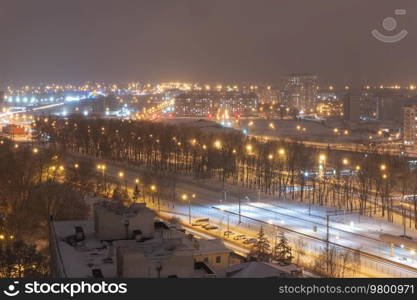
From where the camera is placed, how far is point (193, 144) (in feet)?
66.4

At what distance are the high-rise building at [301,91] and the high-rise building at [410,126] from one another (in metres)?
29.2

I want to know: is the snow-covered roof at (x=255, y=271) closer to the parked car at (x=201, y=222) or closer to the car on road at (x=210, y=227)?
the car on road at (x=210, y=227)

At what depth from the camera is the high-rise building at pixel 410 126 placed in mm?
26766

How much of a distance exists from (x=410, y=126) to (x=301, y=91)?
3333 cm

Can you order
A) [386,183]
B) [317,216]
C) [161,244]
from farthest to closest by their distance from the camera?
[386,183], [317,216], [161,244]

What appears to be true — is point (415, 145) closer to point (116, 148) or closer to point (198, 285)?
point (116, 148)

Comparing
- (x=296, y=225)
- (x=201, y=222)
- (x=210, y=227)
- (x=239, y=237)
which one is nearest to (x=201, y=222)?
(x=201, y=222)

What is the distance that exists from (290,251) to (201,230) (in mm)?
2325

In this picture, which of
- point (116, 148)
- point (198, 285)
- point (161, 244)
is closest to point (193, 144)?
point (116, 148)

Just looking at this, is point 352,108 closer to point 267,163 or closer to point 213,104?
point 213,104

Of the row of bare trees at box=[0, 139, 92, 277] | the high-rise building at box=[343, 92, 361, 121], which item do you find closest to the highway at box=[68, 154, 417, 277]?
the row of bare trees at box=[0, 139, 92, 277]

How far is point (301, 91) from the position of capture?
60.2 m

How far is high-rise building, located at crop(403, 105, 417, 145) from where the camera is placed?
87.8ft

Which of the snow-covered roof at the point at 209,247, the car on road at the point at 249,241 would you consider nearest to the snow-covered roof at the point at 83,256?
the snow-covered roof at the point at 209,247
